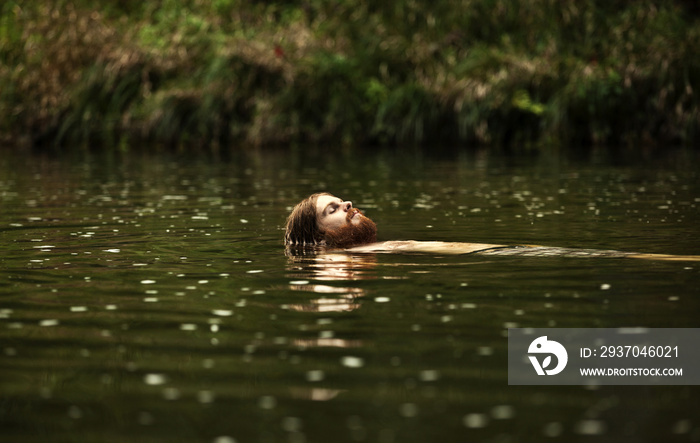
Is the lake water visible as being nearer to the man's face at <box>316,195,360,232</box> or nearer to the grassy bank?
the man's face at <box>316,195,360,232</box>

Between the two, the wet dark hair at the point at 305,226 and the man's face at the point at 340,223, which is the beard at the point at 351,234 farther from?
the wet dark hair at the point at 305,226

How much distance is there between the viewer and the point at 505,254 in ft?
36.9

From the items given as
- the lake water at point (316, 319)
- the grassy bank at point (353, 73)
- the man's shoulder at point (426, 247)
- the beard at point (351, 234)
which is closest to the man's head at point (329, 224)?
the beard at point (351, 234)

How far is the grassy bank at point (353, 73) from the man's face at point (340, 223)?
21430 mm

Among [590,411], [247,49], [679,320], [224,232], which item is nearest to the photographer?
[590,411]

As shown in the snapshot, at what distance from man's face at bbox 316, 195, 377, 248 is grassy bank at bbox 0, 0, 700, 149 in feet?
70.3

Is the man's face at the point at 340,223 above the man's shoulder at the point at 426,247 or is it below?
above

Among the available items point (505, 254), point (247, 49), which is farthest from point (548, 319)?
point (247, 49)

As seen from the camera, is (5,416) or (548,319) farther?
(548,319)

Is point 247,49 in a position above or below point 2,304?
above

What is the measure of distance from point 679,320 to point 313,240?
534 cm

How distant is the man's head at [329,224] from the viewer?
12297 mm

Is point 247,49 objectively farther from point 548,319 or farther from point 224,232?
point 548,319

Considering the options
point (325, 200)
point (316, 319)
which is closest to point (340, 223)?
point (325, 200)
